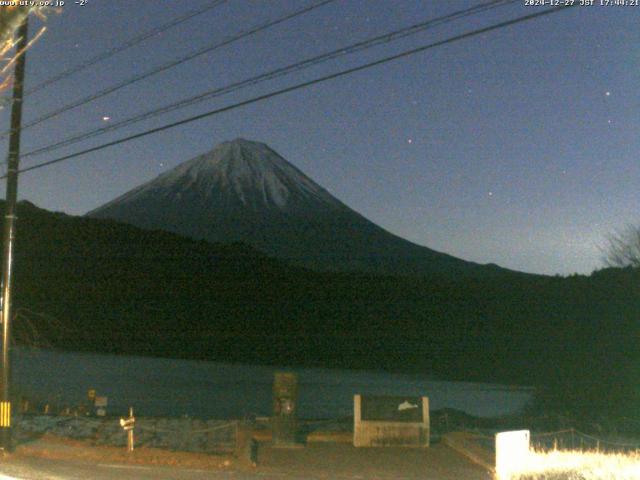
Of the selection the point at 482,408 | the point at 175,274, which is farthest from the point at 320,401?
the point at 175,274

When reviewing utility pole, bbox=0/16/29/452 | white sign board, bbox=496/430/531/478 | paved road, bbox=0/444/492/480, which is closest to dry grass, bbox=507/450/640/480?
white sign board, bbox=496/430/531/478

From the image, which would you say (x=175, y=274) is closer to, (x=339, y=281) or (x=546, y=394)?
(x=339, y=281)

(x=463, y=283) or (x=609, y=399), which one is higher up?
(x=463, y=283)

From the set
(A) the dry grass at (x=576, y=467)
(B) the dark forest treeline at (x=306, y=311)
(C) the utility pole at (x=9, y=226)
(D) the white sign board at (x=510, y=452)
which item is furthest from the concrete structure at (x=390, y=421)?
(B) the dark forest treeline at (x=306, y=311)

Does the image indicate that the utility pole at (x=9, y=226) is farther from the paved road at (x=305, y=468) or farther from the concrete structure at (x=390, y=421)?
the concrete structure at (x=390, y=421)

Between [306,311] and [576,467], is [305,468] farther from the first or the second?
[306,311]

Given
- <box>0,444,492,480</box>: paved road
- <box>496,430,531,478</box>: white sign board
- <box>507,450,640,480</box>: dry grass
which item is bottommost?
<box>0,444,492,480</box>: paved road

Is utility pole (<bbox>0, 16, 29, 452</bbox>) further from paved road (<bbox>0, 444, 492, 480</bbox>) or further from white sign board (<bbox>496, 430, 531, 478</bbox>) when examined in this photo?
white sign board (<bbox>496, 430, 531, 478</bbox>)

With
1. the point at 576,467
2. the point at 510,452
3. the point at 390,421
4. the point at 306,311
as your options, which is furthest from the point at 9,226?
the point at 306,311
